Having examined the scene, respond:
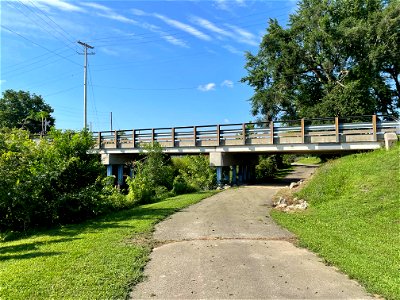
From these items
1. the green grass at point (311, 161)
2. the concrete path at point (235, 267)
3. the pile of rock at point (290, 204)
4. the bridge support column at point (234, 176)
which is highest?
the green grass at point (311, 161)

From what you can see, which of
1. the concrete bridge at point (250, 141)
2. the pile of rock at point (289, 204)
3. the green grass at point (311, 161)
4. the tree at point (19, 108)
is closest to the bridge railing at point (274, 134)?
the concrete bridge at point (250, 141)

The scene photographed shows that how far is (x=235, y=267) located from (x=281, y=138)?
13319 millimetres

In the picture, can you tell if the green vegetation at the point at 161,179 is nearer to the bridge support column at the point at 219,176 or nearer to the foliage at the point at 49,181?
the bridge support column at the point at 219,176

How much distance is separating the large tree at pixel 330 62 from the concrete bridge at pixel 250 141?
6.11 meters

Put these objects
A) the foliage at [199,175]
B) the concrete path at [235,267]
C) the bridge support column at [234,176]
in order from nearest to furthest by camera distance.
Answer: the concrete path at [235,267], the foliage at [199,175], the bridge support column at [234,176]

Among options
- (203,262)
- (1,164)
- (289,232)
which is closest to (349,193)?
(289,232)

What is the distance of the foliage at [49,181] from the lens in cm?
951

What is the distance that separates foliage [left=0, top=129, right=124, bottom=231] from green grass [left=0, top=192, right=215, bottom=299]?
1351 mm

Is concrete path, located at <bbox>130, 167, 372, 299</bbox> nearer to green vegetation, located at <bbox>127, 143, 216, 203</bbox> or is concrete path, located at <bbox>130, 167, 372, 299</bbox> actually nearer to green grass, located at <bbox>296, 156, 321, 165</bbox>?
green vegetation, located at <bbox>127, 143, 216, 203</bbox>

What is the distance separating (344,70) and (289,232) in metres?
23.5

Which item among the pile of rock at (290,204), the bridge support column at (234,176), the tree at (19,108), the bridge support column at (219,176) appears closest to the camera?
the pile of rock at (290,204)

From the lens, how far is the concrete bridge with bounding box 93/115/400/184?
1593 cm

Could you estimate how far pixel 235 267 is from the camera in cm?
514

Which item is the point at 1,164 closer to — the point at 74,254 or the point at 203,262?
the point at 74,254
